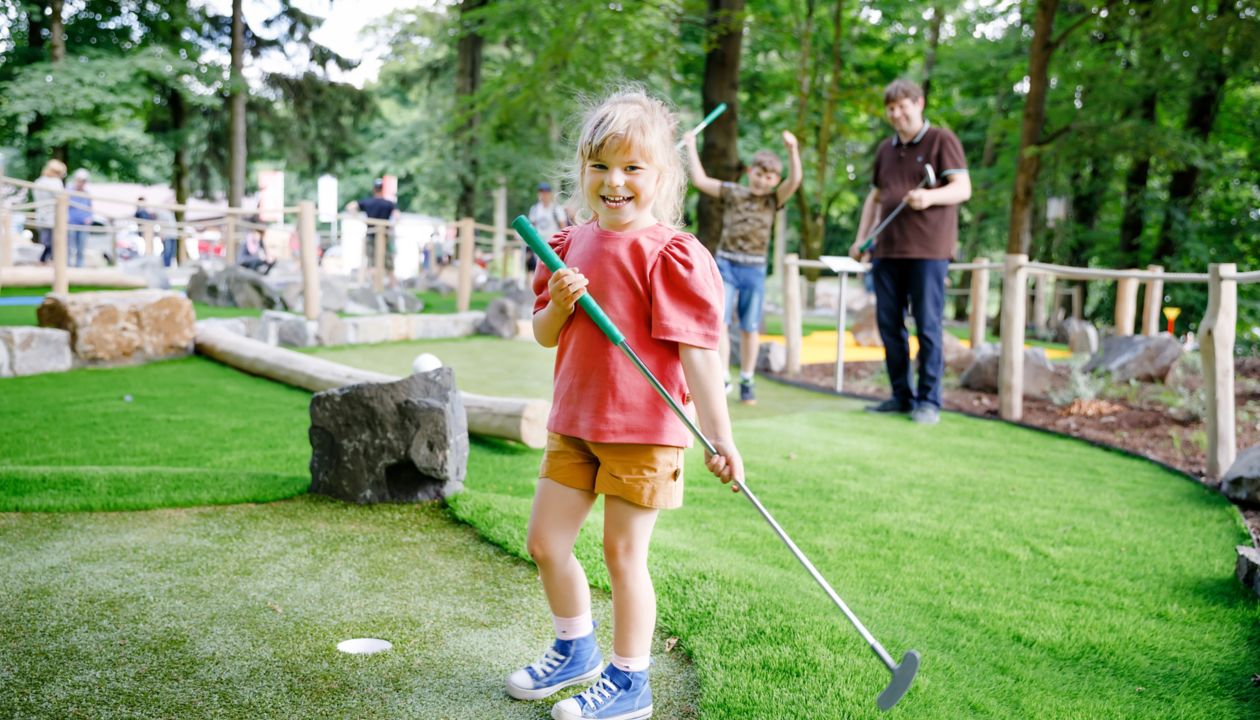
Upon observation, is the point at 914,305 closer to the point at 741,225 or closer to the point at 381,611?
the point at 741,225

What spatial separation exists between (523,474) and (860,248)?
254 cm

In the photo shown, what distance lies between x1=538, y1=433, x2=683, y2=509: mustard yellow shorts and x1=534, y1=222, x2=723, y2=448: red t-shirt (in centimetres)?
3

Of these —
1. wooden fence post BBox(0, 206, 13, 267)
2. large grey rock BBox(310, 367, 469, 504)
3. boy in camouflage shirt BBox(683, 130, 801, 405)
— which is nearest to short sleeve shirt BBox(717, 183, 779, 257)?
boy in camouflage shirt BBox(683, 130, 801, 405)

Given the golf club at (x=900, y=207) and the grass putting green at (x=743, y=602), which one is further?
the golf club at (x=900, y=207)

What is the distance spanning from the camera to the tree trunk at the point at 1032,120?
404 inches

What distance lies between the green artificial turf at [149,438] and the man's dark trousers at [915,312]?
3.24 metres

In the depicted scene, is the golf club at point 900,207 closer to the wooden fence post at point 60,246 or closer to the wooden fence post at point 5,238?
the wooden fence post at point 60,246

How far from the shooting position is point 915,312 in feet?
18.2

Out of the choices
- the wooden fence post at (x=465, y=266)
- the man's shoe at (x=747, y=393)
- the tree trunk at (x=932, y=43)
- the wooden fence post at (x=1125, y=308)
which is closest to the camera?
the man's shoe at (x=747, y=393)

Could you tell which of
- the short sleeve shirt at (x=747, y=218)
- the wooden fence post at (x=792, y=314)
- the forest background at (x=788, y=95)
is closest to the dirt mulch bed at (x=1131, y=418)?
the wooden fence post at (x=792, y=314)

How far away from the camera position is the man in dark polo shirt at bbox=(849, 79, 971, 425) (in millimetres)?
5336

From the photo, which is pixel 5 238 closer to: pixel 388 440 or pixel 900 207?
pixel 388 440

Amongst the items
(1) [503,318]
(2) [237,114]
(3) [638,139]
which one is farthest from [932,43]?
(3) [638,139]

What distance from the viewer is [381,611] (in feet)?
7.97
